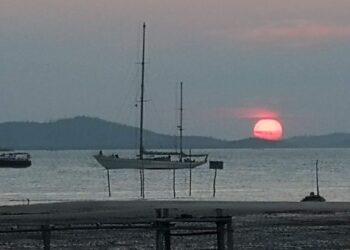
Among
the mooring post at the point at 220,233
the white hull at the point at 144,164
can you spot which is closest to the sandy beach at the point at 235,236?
the mooring post at the point at 220,233

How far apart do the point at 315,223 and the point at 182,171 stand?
104477 mm

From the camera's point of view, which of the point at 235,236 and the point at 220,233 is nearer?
the point at 220,233

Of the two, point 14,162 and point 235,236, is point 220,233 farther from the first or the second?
point 14,162

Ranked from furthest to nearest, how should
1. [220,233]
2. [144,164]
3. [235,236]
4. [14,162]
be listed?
[14,162] → [144,164] → [235,236] → [220,233]

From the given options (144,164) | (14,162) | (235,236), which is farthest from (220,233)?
(14,162)

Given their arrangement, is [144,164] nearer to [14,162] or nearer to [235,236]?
[14,162]

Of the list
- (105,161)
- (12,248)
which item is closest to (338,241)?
(12,248)

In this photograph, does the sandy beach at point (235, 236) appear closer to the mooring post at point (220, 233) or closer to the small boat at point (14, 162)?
the mooring post at point (220, 233)

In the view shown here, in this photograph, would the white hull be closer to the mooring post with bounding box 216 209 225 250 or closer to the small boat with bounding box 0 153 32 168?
the small boat with bounding box 0 153 32 168

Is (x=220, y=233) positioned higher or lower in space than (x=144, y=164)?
lower

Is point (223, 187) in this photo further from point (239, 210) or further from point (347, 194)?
point (239, 210)

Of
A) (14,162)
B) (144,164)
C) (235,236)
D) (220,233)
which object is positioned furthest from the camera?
(14,162)

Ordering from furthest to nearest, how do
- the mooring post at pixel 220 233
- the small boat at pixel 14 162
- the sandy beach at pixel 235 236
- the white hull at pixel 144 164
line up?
1. the small boat at pixel 14 162
2. the white hull at pixel 144 164
3. the sandy beach at pixel 235 236
4. the mooring post at pixel 220 233

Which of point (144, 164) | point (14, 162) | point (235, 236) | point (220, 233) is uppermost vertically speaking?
point (14, 162)
